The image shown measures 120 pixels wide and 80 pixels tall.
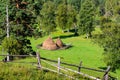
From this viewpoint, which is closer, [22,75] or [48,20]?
[22,75]

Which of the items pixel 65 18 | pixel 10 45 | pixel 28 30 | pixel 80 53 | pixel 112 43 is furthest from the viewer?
pixel 65 18

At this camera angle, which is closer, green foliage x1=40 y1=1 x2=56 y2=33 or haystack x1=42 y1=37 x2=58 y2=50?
haystack x1=42 y1=37 x2=58 y2=50

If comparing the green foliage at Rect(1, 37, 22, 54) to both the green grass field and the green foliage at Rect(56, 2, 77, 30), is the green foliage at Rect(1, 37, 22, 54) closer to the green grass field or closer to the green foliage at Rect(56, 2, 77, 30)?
the green grass field

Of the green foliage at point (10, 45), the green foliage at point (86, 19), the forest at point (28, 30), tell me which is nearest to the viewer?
the forest at point (28, 30)

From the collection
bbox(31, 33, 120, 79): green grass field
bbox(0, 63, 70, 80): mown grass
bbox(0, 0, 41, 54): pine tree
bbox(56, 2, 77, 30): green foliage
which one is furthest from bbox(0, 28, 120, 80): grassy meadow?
bbox(0, 63, 70, 80): mown grass

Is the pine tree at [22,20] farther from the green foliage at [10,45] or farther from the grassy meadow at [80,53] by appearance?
the grassy meadow at [80,53]

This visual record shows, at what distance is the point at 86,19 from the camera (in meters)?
85.2

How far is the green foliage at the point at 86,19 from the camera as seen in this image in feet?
275

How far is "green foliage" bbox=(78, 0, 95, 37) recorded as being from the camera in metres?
83.9

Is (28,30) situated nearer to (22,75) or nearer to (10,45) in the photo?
(10,45)

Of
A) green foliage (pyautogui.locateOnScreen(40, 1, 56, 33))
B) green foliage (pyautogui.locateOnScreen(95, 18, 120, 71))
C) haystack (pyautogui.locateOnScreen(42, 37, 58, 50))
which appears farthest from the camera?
green foliage (pyautogui.locateOnScreen(40, 1, 56, 33))

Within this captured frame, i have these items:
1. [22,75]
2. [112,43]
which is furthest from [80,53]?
[22,75]

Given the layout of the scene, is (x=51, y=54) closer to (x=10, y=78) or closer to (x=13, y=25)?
(x=13, y=25)

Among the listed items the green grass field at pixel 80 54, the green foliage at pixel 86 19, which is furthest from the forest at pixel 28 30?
the green foliage at pixel 86 19
